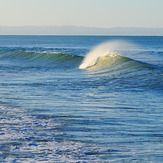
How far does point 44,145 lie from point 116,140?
52.1 inches

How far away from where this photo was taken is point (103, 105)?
→ 36.9 ft

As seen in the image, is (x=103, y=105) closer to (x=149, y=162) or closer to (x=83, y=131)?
(x=83, y=131)

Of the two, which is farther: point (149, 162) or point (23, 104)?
point (23, 104)

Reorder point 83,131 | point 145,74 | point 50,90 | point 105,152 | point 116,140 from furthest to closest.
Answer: point 145,74, point 50,90, point 83,131, point 116,140, point 105,152

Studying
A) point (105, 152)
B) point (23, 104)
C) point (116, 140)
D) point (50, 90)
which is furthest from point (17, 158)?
point (50, 90)

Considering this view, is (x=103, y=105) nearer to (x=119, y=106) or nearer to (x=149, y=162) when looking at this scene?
(x=119, y=106)

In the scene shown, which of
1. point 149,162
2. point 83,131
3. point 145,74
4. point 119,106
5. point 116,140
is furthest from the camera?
point 145,74

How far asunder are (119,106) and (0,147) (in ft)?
15.5

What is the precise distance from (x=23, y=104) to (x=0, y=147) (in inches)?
172

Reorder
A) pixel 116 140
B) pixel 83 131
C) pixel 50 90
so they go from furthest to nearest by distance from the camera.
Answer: pixel 50 90
pixel 83 131
pixel 116 140

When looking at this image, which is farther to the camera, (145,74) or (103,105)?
(145,74)

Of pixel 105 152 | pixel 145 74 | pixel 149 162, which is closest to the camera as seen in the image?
pixel 149 162

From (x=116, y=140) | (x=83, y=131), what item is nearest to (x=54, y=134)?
(x=83, y=131)

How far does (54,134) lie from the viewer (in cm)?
796
